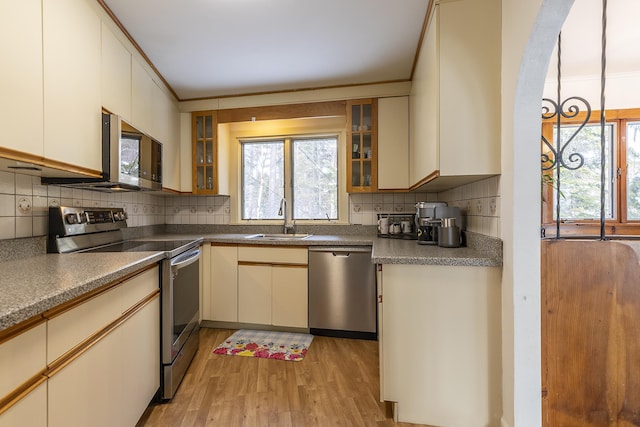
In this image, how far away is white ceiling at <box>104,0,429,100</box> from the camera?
168cm

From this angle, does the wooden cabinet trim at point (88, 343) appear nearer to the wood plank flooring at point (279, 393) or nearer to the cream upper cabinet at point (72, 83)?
the wood plank flooring at point (279, 393)

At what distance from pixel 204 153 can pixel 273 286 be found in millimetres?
1515

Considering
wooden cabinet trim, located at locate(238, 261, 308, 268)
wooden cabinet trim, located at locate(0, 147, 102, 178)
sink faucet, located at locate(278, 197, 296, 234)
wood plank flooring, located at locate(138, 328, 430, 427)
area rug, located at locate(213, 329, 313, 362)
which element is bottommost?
wood plank flooring, located at locate(138, 328, 430, 427)

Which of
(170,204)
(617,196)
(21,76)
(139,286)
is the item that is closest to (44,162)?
(21,76)

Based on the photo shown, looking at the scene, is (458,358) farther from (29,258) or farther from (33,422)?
(29,258)

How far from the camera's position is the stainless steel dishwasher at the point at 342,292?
93.0 inches

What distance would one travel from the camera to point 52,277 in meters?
1.06

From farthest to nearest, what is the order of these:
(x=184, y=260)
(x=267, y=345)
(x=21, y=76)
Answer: (x=267, y=345) < (x=184, y=260) < (x=21, y=76)

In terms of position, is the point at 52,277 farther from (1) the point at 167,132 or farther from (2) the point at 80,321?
(1) the point at 167,132

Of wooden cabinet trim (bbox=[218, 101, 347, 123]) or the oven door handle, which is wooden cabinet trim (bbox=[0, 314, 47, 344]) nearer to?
the oven door handle

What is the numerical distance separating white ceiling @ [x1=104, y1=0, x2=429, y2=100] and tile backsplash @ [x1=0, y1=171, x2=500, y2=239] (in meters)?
1.09

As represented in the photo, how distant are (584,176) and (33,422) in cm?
356

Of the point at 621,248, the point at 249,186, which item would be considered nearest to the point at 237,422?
the point at 621,248

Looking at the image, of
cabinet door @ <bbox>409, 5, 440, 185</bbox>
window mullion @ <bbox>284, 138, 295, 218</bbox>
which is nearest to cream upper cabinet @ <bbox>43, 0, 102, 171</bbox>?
window mullion @ <bbox>284, 138, 295, 218</bbox>
